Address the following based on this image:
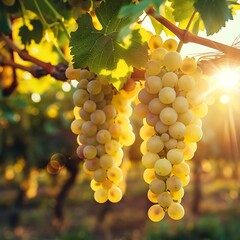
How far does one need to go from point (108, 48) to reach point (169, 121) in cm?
18

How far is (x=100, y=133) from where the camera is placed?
972 millimetres

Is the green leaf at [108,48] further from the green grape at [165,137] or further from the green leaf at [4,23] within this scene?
the green leaf at [4,23]

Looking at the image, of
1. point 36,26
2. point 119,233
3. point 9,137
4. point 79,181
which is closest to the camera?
point 36,26

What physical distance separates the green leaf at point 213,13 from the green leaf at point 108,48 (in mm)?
118

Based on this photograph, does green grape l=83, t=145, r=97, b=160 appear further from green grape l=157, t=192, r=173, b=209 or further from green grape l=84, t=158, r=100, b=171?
green grape l=157, t=192, r=173, b=209

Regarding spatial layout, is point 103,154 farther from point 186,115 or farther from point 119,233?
point 119,233

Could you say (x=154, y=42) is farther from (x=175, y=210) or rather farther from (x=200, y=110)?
(x=175, y=210)

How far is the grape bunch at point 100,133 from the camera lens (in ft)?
3.15

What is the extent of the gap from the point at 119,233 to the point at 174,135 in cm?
1129

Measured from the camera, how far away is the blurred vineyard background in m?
6.97

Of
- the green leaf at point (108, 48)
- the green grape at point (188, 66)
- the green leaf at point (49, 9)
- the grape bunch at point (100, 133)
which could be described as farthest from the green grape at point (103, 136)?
the green leaf at point (49, 9)

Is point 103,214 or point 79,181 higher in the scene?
point 79,181

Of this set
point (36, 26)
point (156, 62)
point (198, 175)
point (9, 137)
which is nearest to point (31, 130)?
point (9, 137)

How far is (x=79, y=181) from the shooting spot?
17797 millimetres
